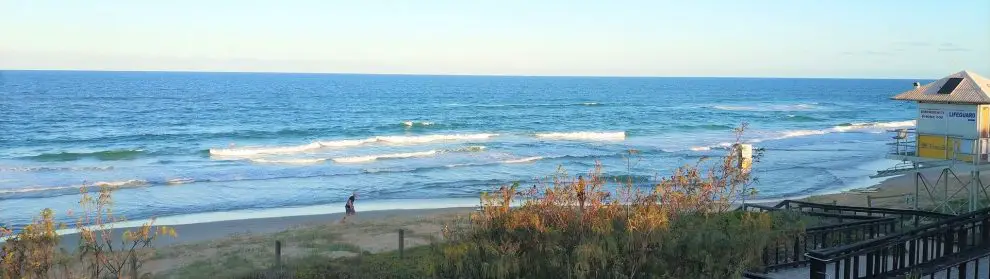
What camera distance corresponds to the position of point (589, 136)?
51812mm

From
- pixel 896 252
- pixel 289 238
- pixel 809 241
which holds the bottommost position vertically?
pixel 289 238

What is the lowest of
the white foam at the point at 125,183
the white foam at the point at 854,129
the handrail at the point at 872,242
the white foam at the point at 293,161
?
the white foam at the point at 854,129

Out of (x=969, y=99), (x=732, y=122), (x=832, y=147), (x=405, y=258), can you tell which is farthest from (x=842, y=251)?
(x=732, y=122)

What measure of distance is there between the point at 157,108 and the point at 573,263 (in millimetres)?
74515

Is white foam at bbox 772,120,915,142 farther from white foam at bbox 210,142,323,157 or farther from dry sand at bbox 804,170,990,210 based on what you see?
white foam at bbox 210,142,323,157

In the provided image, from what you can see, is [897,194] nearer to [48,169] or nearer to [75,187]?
[75,187]

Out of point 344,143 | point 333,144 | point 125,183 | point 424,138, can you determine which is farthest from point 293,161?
point 424,138

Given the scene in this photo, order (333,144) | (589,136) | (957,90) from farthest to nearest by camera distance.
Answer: (589,136), (333,144), (957,90)

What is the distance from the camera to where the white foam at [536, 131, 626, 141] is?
50.5 meters

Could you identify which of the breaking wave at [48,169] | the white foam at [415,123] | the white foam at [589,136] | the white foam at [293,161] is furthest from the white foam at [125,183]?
the white foam at [415,123]

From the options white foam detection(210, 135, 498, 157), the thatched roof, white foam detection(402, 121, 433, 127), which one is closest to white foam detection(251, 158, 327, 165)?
white foam detection(210, 135, 498, 157)

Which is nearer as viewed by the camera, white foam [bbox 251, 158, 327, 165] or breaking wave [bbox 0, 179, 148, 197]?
breaking wave [bbox 0, 179, 148, 197]

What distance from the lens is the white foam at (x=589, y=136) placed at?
50500 millimetres

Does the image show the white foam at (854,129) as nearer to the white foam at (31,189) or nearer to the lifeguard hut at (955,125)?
the lifeguard hut at (955,125)
